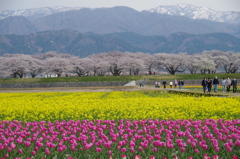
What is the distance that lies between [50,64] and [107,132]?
305 ft

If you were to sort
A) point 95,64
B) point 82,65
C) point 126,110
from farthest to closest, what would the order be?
point 82,65 < point 95,64 < point 126,110

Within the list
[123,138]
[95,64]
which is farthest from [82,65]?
[123,138]

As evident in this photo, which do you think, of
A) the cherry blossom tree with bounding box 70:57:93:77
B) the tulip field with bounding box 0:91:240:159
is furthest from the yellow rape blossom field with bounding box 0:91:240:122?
the cherry blossom tree with bounding box 70:57:93:77

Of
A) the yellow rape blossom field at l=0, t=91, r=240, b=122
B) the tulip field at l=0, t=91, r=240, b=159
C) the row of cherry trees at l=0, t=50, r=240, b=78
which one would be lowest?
the yellow rape blossom field at l=0, t=91, r=240, b=122

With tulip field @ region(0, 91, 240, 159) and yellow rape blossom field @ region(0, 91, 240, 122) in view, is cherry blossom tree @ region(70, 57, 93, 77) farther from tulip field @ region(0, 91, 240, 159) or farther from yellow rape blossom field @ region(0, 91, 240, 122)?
tulip field @ region(0, 91, 240, 159)

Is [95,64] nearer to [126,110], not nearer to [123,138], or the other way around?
[126,110]

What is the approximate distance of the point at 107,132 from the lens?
9203 millimetres

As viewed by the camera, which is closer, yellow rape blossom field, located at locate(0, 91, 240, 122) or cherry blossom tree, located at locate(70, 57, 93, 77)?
yellow rape blossom field, located at locate(0, 91, 240, 122)

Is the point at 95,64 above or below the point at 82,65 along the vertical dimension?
above

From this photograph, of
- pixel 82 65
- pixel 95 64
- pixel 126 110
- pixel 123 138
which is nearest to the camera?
pixel 123 138

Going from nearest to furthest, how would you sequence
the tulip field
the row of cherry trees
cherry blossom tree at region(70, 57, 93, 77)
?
1. the tulip field
2. the row of cherry trees
3. cherry blossom tree at region(70, 57, 93, 77)

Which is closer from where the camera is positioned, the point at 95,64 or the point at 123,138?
the point at 123,138

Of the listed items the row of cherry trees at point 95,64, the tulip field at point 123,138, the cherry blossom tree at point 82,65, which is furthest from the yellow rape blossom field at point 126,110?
the cherry blossom tree at point 82,65

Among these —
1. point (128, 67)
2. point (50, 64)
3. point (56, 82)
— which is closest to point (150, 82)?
point (56, 82)
